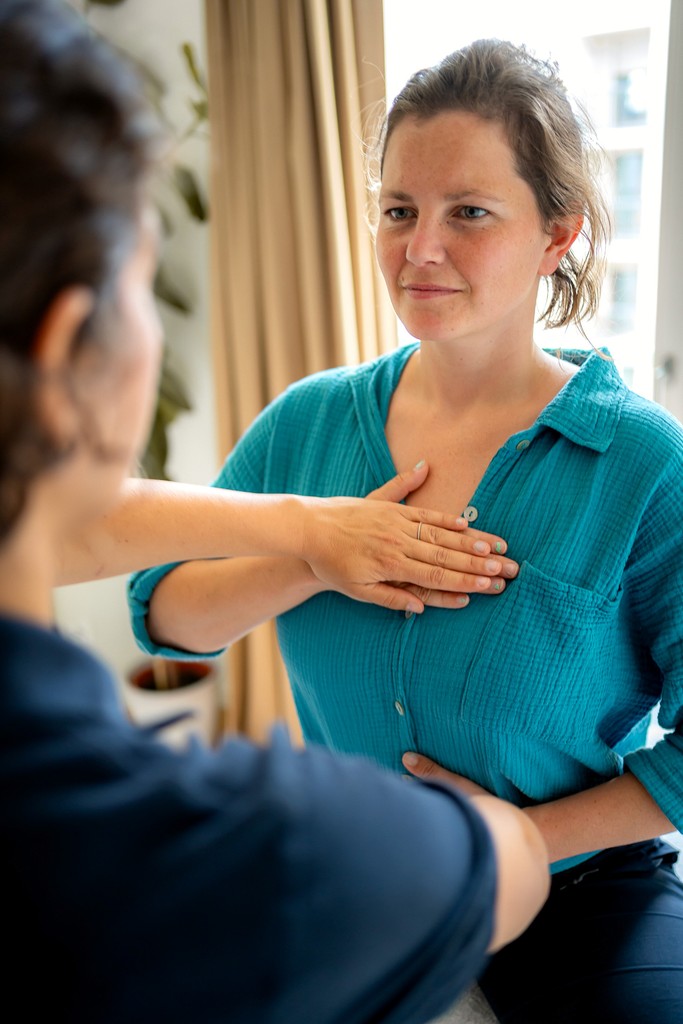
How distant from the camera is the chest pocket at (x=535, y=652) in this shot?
3.80ft

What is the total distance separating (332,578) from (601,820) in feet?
1.56

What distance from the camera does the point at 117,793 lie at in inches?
20.7

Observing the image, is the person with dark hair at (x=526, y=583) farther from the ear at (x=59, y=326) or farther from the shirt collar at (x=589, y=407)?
the ear at (x=59, y=326)

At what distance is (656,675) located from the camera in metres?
1.28

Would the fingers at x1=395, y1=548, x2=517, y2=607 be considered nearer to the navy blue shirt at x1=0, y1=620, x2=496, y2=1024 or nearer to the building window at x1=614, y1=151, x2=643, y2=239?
the navy blue shirt at x1=0, y1=620, x2=496, y2=1024

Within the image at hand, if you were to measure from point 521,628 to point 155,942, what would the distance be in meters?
0.73

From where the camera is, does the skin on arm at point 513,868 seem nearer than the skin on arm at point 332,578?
Yes

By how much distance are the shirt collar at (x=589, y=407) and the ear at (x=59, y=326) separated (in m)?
0.81

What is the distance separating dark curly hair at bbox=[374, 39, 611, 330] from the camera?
122 centimetres

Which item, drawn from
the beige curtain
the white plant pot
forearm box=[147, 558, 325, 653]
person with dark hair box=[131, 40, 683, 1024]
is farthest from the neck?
the white plant pot

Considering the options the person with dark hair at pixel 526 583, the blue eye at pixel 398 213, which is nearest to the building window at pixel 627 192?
the person with dark hair at pixel 526 583

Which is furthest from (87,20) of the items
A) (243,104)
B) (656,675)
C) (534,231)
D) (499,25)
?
(656,675)

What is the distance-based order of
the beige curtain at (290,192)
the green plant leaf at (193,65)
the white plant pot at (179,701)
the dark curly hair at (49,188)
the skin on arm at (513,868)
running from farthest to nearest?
the white plant pot at (179,701), the green plant leaf at (193,65), the beige curtain at (290,192), the skin on arm at (513,868), the dark curly hair at (49,188)

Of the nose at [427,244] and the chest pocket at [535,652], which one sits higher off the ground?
the nose at [427,244]
